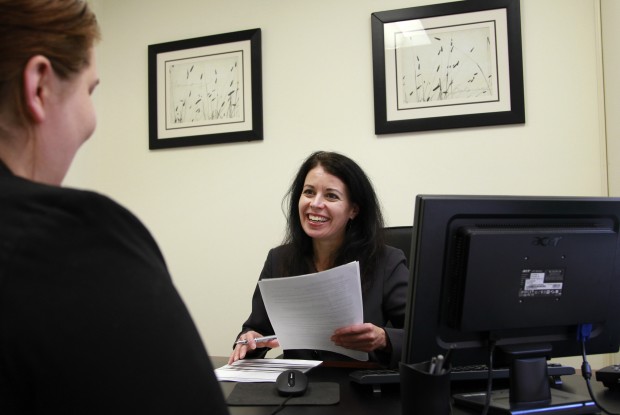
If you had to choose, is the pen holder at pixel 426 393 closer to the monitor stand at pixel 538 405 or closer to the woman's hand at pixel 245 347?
the monitor stand at pixel 538 405

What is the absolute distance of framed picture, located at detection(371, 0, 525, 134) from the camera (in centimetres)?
203

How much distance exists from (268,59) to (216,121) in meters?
0.41

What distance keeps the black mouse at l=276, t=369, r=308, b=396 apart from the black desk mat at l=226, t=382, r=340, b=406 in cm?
1

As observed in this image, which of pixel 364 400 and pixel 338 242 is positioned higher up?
pixel 338 242

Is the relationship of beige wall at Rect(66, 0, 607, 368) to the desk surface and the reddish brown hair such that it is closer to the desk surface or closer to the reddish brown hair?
the desk surface

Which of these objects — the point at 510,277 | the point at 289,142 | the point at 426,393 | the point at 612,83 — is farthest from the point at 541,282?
the point at 289,142

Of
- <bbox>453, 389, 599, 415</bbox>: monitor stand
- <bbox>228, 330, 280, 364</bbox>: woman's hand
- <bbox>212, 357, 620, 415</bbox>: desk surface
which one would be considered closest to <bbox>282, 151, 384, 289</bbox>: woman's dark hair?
<bbox>228, 330, 280, 364</bbox>: woman's hand

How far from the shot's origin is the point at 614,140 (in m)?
1.87

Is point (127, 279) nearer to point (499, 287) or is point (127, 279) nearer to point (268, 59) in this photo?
point (499, 287)

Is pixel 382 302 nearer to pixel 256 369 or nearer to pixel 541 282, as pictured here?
pixel 256 369

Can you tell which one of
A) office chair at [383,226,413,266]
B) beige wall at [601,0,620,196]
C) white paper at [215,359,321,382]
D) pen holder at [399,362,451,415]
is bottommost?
white paper at [215,359,321,382]

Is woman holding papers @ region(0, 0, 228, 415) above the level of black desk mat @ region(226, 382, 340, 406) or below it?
above

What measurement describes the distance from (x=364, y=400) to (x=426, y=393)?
23 cm

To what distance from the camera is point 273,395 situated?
0.92m
